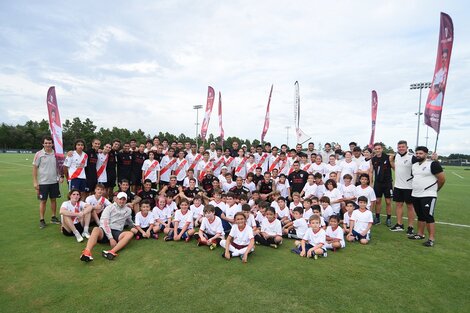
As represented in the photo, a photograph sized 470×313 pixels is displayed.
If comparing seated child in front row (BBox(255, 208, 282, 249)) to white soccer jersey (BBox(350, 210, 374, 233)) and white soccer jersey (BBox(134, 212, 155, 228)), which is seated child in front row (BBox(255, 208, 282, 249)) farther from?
white soccer jersey (BBox(134, 212, 155, 228))

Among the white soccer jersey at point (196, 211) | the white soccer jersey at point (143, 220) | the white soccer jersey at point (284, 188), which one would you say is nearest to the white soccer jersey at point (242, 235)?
the white soccer jersey at point (196, 211)

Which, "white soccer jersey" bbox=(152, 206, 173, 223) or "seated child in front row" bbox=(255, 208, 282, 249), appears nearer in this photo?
"seated child in front row" bbox=(255, 208, 282, 249)

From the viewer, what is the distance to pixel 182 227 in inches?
248

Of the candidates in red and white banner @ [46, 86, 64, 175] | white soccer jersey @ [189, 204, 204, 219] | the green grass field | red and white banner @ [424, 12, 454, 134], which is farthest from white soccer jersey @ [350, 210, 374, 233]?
red and white banner @ [46, 86, 64, 175]

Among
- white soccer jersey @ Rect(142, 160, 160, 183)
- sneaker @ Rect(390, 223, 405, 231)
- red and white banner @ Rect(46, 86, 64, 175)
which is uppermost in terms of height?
red and white banner @ Rect(46, 86, 64, 175)

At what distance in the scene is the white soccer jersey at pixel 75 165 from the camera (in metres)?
7.02

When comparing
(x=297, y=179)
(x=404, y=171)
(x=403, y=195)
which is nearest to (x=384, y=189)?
(x=403, y=195)

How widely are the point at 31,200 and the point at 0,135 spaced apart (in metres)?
92.7

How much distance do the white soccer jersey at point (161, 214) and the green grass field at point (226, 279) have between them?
79cm

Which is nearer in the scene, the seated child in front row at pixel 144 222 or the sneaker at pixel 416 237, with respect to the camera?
the seated child in front row at pixel 144 222

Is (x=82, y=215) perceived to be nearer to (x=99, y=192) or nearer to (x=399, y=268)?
(x=99, y=192)

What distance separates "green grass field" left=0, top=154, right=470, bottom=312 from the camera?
348 centimetres

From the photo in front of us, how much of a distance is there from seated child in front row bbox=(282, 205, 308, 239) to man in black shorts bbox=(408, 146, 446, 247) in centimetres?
261

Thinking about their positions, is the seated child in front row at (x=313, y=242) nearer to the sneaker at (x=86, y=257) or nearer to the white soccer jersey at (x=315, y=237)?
the white soccer jersey at (x=315, y=237)
